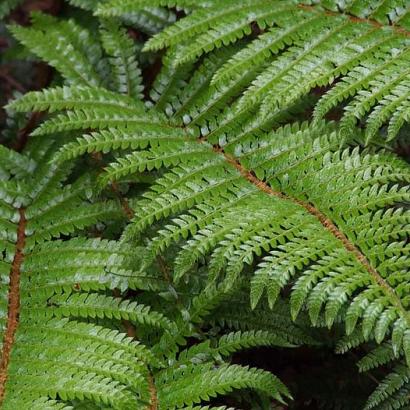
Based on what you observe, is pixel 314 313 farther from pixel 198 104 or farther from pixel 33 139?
pixel 33 139

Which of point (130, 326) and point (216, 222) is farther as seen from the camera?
point (130, 326)

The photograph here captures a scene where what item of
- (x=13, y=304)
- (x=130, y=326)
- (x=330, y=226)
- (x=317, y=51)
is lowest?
(x=130, y=326)

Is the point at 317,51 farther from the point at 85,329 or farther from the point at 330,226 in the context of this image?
the point at 85,329

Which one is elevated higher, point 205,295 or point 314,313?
point 314,313

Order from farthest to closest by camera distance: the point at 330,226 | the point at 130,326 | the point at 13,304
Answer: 1. the point at 130,326
2. the point at 13,304
3. the point at 330,226

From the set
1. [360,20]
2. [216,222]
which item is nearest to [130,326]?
[216,222]

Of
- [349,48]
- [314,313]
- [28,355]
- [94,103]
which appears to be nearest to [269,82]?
[349,48]

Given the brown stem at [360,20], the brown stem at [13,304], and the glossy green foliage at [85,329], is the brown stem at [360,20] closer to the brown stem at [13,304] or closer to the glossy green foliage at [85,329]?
the glossy green foliage at [85,329]

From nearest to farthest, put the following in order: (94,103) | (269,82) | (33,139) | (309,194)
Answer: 1. (309,194)
2. (269,82)
3. (94,103)
4. (33,139)
